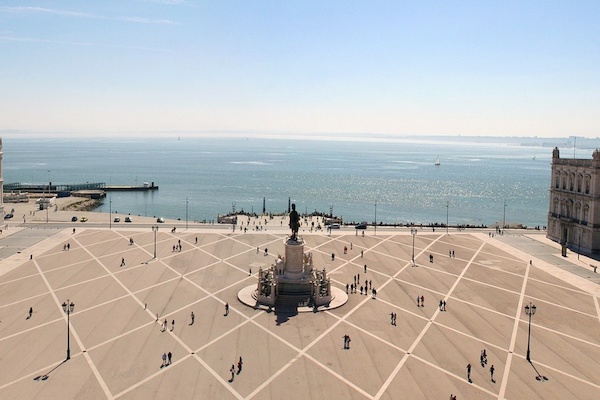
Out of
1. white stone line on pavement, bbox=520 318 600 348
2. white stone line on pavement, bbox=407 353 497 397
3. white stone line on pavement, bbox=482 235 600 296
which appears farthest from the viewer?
white stone line on pavement, bbox=482 235 600 296

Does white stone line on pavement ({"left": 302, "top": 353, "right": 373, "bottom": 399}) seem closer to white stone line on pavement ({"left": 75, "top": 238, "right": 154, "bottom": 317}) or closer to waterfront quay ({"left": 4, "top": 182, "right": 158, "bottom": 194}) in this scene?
white stone line on pavement ({"left": 75, "top": 238, "right": 154, "bottom": 317})

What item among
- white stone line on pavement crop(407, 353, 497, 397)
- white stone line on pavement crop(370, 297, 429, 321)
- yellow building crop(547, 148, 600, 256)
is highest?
yellow building crop(547, 148, 600, 256)

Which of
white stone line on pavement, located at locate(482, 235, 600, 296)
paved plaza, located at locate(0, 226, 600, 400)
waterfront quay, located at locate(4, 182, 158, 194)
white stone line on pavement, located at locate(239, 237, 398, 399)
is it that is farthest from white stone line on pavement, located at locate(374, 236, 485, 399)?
waterfront quay, located at locate(4, 182, 158, 194)

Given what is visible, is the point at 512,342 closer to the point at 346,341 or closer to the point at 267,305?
the point at 346,341

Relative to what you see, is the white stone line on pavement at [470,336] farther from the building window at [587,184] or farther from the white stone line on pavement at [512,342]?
the building window at [587,184]

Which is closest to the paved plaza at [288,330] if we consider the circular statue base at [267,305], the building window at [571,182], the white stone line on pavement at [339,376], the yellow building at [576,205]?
the white stone line on pavement at [339,376]

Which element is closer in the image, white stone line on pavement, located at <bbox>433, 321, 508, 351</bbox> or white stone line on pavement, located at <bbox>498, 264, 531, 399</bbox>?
white stone line on pavement, located at <bbox>498, 264, 531, 399</bbox>

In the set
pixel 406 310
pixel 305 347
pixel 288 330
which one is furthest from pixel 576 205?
pixel 305 347

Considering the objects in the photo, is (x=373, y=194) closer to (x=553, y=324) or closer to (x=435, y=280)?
(x=435, y=280)
